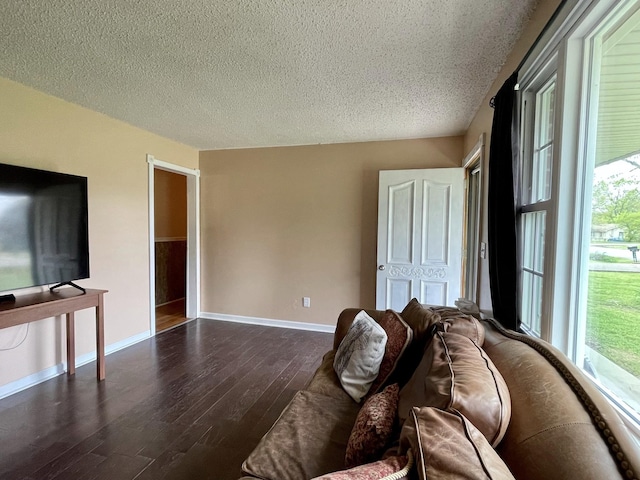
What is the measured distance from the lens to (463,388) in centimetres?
90

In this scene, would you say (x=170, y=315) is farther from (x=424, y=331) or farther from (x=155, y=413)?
(x=424, y=331)

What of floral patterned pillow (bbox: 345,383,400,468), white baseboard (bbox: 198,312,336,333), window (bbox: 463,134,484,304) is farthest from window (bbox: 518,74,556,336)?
white baseboard (bbox: 198,312,336,333)

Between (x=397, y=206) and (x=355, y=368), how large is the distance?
7.56 ft

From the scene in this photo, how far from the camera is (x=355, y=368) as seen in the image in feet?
5.40

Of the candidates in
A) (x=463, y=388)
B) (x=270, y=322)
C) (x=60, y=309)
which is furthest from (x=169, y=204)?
(x=463, y=388)

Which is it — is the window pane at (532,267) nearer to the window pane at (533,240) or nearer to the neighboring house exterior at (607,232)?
the window pane at (533,240)

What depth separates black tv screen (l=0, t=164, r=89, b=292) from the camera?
2232mm

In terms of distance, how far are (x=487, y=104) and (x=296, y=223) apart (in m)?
2.47

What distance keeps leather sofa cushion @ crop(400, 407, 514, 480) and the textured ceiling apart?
1.75 meters

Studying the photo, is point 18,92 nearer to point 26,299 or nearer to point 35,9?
point 35,9

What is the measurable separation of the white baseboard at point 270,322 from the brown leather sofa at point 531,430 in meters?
2.57

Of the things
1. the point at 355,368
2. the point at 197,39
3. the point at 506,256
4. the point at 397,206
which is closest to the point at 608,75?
the point at 506,256

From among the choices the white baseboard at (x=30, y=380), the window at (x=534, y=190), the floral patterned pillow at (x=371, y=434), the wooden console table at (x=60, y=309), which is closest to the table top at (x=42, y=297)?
the wooden console table at (x=60, y=309)

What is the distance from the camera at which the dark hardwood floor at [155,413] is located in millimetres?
1743
